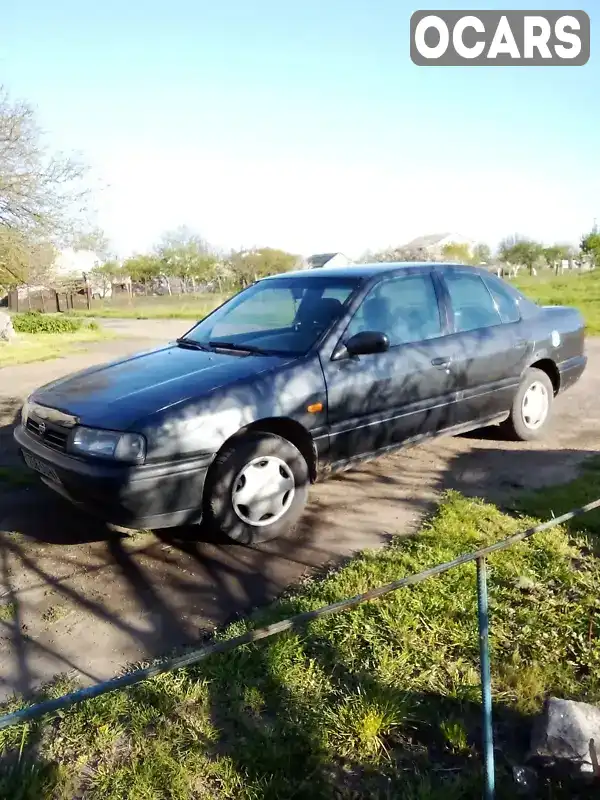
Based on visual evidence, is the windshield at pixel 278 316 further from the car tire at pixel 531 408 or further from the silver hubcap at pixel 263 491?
the car tire at pixel 531 408

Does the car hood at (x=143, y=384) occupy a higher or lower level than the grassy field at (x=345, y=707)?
higher

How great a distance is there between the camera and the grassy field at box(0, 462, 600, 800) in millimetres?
2047

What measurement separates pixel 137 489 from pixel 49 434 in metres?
0.84

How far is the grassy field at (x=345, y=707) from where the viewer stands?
2047 mm

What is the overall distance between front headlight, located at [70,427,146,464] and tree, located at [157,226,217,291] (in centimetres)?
5220

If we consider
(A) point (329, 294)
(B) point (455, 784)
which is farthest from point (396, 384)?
(B) point (455, 784)

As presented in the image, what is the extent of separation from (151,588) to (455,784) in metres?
1.82

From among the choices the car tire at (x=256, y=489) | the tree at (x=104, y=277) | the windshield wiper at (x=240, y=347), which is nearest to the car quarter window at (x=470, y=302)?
the windshield wiper at (x=240, y=347)

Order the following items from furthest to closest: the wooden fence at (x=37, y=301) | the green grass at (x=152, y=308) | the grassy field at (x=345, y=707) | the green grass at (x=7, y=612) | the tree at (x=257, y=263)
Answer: the tree at (x=257, y=263) → the wooden fence at (x=37, y=301) → the green grass at (x=152, y=308) → the green grass at (x=7, y=612) → the grassy field at (x=345, y=707)

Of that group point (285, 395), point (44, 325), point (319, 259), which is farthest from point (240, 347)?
point (319, 259)

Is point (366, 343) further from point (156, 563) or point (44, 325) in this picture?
point (44, 325)

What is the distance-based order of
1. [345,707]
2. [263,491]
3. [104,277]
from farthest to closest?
1. [104,277]
2. [263,491]
3. [345,707]

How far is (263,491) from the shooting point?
369 centimetres

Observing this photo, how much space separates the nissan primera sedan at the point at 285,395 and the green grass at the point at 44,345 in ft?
31.5
